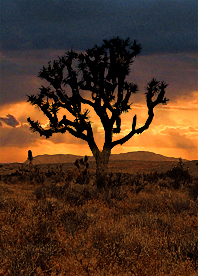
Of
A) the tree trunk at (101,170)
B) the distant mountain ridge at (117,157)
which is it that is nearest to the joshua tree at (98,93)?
the tree trunk at (101,170)

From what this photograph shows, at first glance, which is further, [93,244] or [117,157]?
[117,157]

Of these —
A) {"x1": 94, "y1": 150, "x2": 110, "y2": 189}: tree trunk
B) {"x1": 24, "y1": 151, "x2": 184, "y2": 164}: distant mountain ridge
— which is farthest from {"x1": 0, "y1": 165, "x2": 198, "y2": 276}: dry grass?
{"x1": 24, "y1": 151, "x2": 184, "y2": 164}: distant mountain ridge

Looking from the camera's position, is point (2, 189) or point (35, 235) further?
point (2, 189)

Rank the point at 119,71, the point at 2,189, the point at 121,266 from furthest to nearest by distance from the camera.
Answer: the point at 119,71 < the point at 2,189 < the point at 121,266

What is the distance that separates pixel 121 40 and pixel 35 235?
15.0m

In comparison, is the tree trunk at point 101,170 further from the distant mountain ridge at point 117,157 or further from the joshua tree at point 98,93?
the distant mountain ridge at point 117,157

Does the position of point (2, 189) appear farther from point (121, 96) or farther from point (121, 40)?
point (121, 40)

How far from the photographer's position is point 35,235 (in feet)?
23.0

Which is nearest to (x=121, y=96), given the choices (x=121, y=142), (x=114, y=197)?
(x=121, y=142)

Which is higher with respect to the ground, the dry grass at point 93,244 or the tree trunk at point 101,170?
the tree trunk at point 101,170

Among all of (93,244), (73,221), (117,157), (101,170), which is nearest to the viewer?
(93,244)

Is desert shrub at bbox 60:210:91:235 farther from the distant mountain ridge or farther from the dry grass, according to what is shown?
the distant mountain ridge

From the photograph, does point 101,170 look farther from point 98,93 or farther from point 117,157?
point 117,157

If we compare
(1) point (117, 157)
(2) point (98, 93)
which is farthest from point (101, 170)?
(1) point (117, 157)
